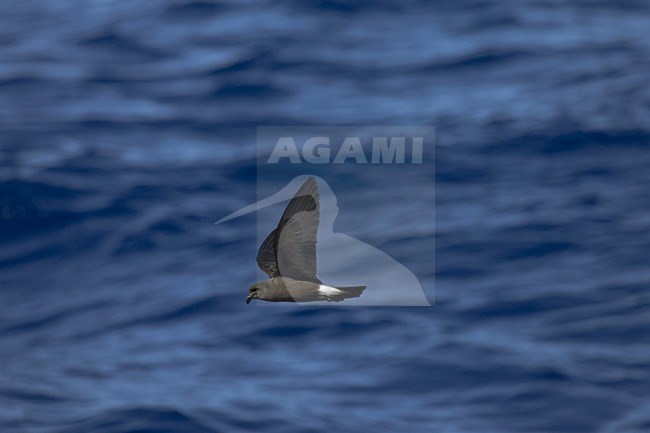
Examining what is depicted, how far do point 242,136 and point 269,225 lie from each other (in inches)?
108

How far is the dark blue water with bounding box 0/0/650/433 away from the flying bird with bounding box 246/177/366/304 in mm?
4640

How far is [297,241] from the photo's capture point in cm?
768

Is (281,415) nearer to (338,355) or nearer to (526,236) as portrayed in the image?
(338,355)

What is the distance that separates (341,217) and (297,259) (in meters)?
7.88

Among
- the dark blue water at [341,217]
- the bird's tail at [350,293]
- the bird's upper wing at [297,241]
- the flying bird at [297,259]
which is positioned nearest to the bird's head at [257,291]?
the flying bird at [297,259]

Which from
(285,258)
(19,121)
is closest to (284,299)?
(285,258)

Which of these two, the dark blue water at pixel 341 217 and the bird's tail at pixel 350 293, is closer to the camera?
the bird's tail at pixel 350 293

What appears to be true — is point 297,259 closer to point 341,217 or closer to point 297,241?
point 297,241

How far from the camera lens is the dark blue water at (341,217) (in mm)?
12648

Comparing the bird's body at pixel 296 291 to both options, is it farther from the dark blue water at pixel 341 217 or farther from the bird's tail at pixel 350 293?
the dark blue water at pixel 341 217

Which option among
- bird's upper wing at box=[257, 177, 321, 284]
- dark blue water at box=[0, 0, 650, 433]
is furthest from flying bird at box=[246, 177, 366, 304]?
dark blue water at box=[0, 0, 650, 433]

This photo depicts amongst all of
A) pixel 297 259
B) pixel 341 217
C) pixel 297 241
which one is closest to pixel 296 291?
pixel 297 259

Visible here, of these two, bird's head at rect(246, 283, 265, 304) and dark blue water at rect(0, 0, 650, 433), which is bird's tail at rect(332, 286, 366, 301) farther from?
dark blue water at rect(0, 0, 650, 433)

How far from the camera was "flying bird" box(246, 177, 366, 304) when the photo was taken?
7.55 metres
